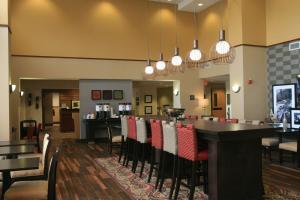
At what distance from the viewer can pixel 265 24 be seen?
8.70m

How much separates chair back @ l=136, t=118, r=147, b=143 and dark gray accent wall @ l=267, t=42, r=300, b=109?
4.63 meters

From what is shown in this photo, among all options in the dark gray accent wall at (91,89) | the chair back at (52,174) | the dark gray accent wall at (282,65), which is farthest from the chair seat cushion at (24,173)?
the dark gray accent wall at (282,65)

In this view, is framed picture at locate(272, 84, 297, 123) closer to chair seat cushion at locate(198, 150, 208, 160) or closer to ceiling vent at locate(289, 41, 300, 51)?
ceiling vent at locate(289, 41, 300, 51)

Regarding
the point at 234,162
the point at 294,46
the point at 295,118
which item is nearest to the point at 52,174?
the point at 234,162

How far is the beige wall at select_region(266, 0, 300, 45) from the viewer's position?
7.69 metres

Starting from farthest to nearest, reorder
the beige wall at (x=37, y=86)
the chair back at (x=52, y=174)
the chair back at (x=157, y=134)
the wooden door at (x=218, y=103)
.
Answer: the wooden door at (x=218, y=103) → the beige wall at (x=37, y=86) → the chair back at (x=157, y=134) → the chair back at (x=52, y=174)

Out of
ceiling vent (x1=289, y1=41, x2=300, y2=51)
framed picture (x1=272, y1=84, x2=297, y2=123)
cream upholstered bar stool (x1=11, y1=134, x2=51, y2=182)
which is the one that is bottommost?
cream upholstered bar stool (x1=11, y1=134, x2=51, y2=182)

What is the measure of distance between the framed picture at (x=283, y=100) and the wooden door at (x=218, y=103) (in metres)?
6.27

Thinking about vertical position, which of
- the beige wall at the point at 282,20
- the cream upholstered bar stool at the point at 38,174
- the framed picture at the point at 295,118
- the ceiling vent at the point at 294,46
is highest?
the beige wall at the point at 282,20

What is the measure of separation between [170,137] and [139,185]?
1148mm

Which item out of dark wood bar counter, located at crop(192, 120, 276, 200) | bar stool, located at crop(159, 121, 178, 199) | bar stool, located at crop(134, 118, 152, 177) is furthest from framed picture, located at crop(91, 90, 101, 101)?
dark wood bar counter, located at crop(192, 120, 276, 200)

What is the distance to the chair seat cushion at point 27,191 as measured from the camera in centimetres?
290

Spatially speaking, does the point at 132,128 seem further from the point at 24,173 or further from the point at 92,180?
the point at 24,173

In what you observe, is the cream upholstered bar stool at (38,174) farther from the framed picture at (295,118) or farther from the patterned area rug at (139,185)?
the framed picture at (295,118)
